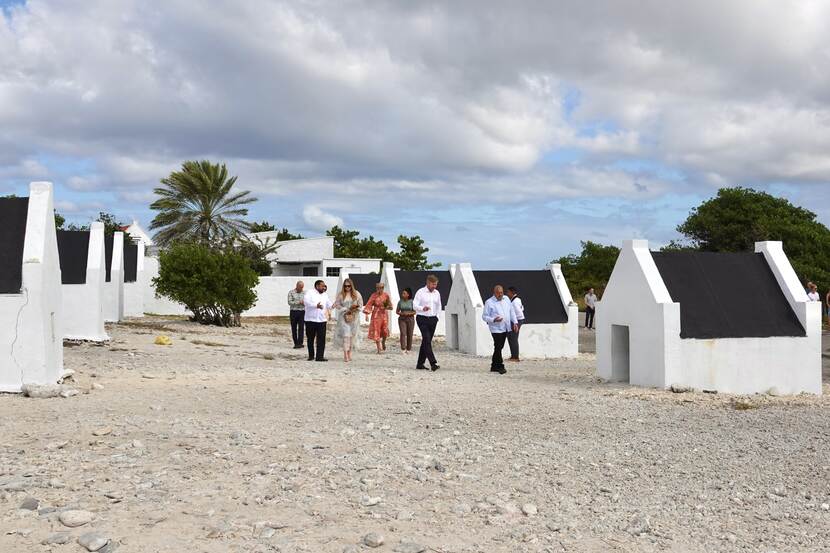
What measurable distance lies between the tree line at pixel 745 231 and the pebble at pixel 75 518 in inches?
1595

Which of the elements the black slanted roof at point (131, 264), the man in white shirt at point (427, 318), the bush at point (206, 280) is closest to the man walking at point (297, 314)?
the man in white shirt at point (427, 318)

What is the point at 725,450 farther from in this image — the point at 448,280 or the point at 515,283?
the point at 448,280

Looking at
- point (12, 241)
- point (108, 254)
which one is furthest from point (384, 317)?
point (108, 254)

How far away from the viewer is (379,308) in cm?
1880

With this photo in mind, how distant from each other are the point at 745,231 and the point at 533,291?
3374 cm

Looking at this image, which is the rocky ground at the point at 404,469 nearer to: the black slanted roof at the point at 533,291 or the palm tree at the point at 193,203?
the black slanted roof at the point at 533,291

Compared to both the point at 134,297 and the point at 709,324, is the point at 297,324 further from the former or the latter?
the point at 134,297

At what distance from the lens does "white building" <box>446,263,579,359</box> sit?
2039 cm

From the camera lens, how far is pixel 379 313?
1909 centimetres

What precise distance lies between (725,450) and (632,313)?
5179mm

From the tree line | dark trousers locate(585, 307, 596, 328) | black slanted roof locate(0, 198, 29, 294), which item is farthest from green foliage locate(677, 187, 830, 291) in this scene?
black slanted roof locate(0, 198, 29, 294)

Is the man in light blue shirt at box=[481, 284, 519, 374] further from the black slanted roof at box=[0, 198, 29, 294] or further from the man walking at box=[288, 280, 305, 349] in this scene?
the black slanted roof at box=[0, 198, 29, 294]

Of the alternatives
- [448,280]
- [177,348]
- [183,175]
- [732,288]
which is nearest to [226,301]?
[448,280]

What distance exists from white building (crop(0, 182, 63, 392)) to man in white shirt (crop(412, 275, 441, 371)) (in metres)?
6.28
